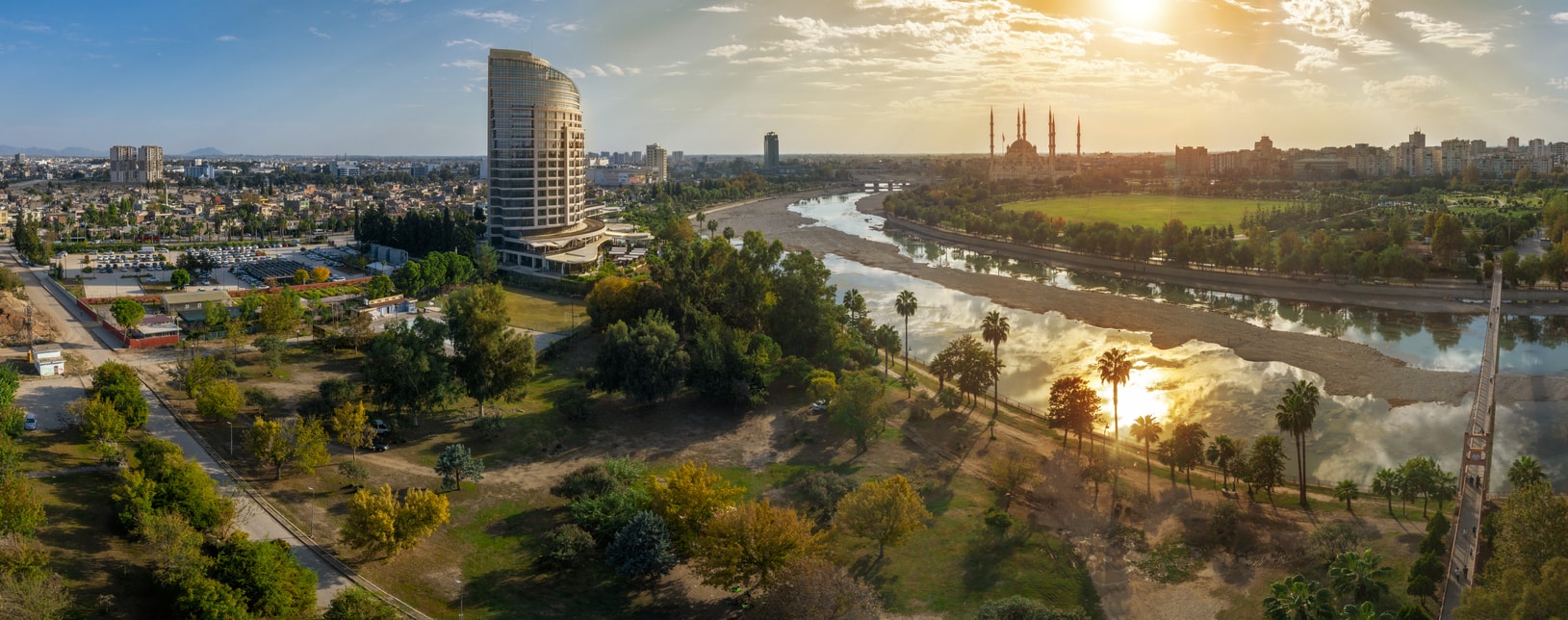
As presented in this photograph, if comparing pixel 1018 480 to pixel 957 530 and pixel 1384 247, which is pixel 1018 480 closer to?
pixel 957 530

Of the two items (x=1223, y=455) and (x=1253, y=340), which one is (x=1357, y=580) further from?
(x=1253, y=340)

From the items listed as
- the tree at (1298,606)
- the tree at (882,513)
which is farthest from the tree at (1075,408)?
the tree at (1298,606)

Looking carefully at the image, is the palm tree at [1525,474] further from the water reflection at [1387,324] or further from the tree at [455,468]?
the tree at [455,468]

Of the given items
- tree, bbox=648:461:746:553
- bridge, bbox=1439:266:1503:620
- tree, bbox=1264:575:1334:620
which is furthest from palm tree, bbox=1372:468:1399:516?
tree, bbox=648:461:746:553

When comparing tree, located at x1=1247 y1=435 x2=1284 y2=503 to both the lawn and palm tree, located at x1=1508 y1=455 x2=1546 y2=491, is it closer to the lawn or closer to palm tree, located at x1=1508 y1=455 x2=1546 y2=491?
palm tree, located at x1=1508 y1=455 x2=1546 y2=491

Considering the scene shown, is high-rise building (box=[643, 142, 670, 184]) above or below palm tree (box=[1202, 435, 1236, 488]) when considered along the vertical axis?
above

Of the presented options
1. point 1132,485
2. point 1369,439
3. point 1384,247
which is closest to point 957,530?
point 1132,485
